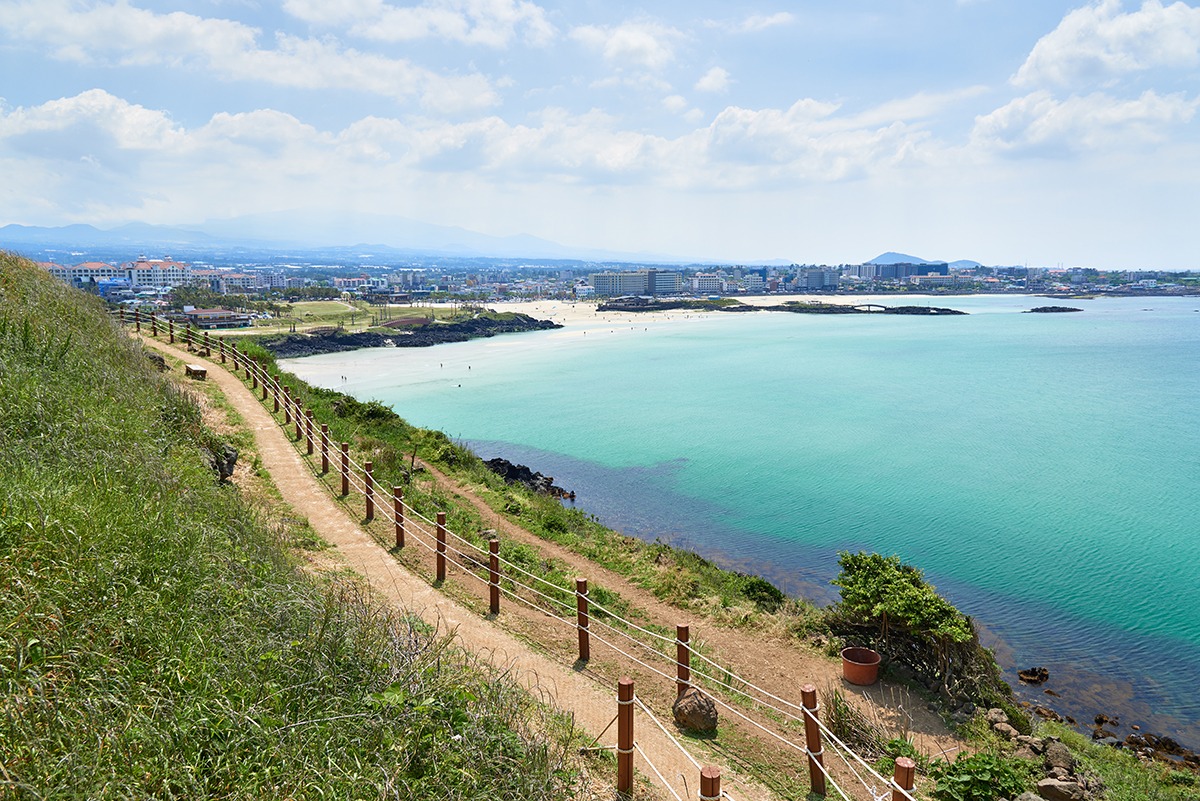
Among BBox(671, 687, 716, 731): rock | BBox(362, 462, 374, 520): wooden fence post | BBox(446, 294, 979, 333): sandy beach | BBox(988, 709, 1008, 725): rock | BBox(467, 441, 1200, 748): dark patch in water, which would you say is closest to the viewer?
BBox(671, 687, 716, 731): rock

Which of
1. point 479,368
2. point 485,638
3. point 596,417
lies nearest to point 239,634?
point 485,638

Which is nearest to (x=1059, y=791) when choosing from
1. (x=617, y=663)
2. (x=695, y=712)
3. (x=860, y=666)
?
(x=860, y=666)

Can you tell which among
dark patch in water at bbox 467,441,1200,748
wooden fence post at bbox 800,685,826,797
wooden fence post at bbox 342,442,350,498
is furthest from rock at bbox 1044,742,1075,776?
wooden fence post at bbox 342,442,350,498

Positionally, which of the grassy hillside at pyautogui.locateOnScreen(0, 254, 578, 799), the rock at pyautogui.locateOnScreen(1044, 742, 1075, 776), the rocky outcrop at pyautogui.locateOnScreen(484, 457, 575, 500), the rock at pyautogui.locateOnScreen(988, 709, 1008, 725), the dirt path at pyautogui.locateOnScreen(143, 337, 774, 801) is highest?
the grassy hillside at pyautogui.locateOnScreen(0, 254, 578, 799)

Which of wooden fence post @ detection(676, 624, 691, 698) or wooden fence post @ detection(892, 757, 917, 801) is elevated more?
wooden fence post @ detection(892, 757, 917, 801)

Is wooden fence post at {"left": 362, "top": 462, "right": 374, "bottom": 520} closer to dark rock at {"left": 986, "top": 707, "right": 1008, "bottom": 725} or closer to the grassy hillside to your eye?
the grassy hillside

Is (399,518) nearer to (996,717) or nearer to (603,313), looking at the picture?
(996,717)

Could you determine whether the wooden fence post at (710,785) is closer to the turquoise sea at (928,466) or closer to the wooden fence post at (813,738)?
the wooden fence post at (813,738)
